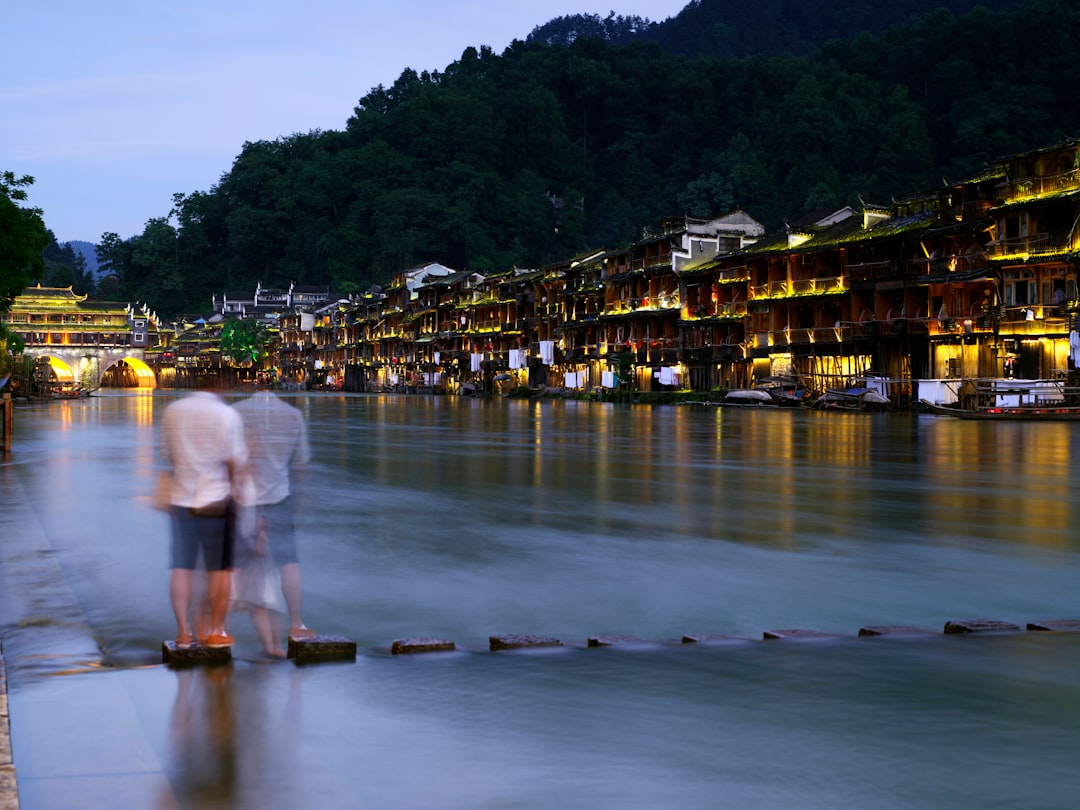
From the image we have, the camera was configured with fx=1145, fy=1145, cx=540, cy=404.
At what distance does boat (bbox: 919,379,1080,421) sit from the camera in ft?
154

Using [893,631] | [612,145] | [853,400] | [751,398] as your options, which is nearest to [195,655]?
[893,631]

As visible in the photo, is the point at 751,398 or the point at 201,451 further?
the point at 751,398

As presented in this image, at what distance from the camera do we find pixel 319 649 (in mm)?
7719

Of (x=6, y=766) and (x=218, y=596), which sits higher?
(x=218, y=596)

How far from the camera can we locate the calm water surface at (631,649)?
5.43 meters

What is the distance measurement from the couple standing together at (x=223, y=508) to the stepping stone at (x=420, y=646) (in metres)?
0.61

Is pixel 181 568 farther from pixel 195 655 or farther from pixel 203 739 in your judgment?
pixel 203 739

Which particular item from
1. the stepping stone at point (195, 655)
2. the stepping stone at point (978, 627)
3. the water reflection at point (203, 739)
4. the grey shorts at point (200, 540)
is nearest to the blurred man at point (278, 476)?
the grey shorts at point (200, 540)

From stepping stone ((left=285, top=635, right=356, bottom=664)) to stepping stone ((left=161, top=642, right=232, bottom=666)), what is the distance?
→ 437 mm

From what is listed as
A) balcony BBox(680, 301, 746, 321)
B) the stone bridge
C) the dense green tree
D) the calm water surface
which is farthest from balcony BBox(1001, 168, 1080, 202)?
the stone bridge

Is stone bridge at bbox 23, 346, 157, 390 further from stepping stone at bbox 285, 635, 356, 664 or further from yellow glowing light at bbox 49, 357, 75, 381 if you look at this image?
stepping stone at bbox 285, 635, 356, 664

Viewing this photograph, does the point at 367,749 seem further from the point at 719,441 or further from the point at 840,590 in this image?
the point at 719,441

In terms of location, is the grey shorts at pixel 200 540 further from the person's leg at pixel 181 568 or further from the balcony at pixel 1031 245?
the balcony at pixel 1031 245

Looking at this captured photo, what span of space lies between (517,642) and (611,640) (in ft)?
A: 2.34
